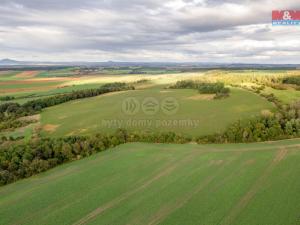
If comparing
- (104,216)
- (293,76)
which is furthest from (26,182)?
(293,76)

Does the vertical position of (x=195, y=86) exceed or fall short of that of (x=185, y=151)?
it exceeds it

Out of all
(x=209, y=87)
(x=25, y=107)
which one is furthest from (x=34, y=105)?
(x=209, y=87)

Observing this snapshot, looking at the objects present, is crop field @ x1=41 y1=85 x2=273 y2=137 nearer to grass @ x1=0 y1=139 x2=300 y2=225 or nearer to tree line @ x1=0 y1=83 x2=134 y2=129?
tree line @ x1=0 y1=83 x2=134 y2=129

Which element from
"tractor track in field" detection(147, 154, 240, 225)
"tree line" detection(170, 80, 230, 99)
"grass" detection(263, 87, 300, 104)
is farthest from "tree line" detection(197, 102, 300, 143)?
"tree line" detection(170, 80, 230, 99)

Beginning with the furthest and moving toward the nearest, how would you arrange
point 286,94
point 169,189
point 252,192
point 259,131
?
point 286,94, point 259,131, point 169,189, point 252,192

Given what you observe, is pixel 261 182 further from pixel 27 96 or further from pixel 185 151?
pixel 27 96

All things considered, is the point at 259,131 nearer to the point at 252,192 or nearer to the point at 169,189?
the point at 252,192

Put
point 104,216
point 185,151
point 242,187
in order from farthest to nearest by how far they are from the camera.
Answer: point 185,151 < point 242,187 < point 104,216
